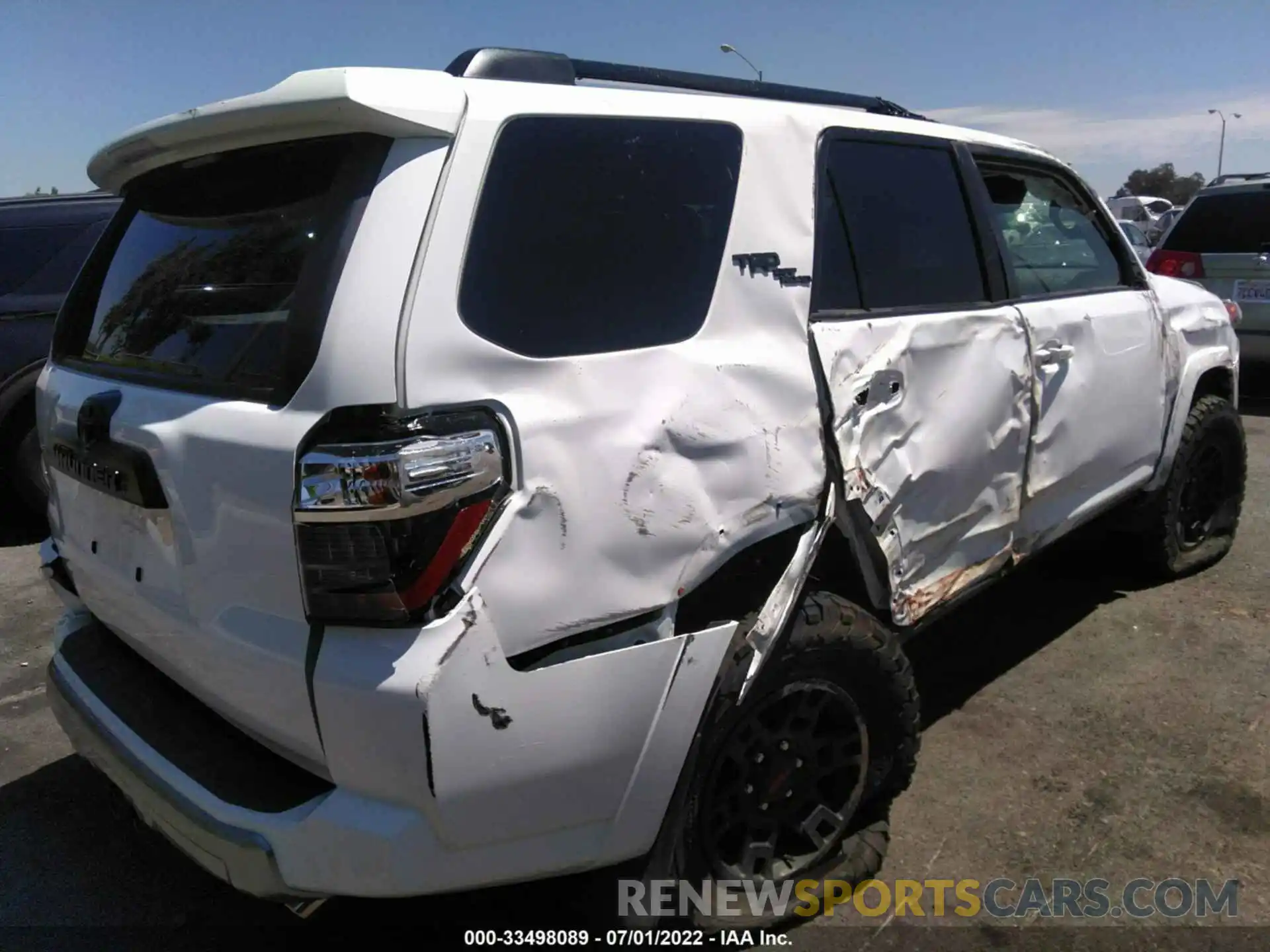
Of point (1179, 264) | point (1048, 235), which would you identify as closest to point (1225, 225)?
point (1179, 264)

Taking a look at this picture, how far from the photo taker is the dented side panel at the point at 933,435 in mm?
2451

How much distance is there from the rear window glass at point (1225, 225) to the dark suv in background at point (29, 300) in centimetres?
859

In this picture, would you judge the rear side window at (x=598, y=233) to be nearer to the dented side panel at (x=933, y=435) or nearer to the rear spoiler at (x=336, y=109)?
the rear spoiler at (x=336, y=109)

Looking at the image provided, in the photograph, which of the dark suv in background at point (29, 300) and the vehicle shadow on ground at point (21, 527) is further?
the vehicle shadow on ground at point (21, 527)

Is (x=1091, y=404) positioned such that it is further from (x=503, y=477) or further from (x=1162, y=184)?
(x=1162, y=184)

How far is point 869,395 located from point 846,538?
0.36m

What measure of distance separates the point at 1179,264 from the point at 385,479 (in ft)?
30.1

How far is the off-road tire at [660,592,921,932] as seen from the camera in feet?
7.19

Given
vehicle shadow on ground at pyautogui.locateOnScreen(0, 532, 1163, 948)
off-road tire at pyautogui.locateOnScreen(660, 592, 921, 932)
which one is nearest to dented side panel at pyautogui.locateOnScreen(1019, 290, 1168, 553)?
vehicle shadow on ground at pyautogui.locateOnScreen(0, 532, 1163, 948)

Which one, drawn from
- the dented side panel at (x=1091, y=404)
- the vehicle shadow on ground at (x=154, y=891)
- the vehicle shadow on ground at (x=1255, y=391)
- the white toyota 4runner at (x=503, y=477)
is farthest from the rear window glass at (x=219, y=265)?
the vehicle shadow on ground at (x=1255, y=391)

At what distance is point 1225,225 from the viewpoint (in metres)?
8.83

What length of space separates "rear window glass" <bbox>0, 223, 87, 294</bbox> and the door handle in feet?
18.4

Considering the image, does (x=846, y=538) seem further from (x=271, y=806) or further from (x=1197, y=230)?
(x=1197, y=230)

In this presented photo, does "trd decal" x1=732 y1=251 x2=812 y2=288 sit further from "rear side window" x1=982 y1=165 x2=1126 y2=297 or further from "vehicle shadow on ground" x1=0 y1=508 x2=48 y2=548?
"vehicle shadow on ground" x1=0 y1=508 x2=48 y2=548
